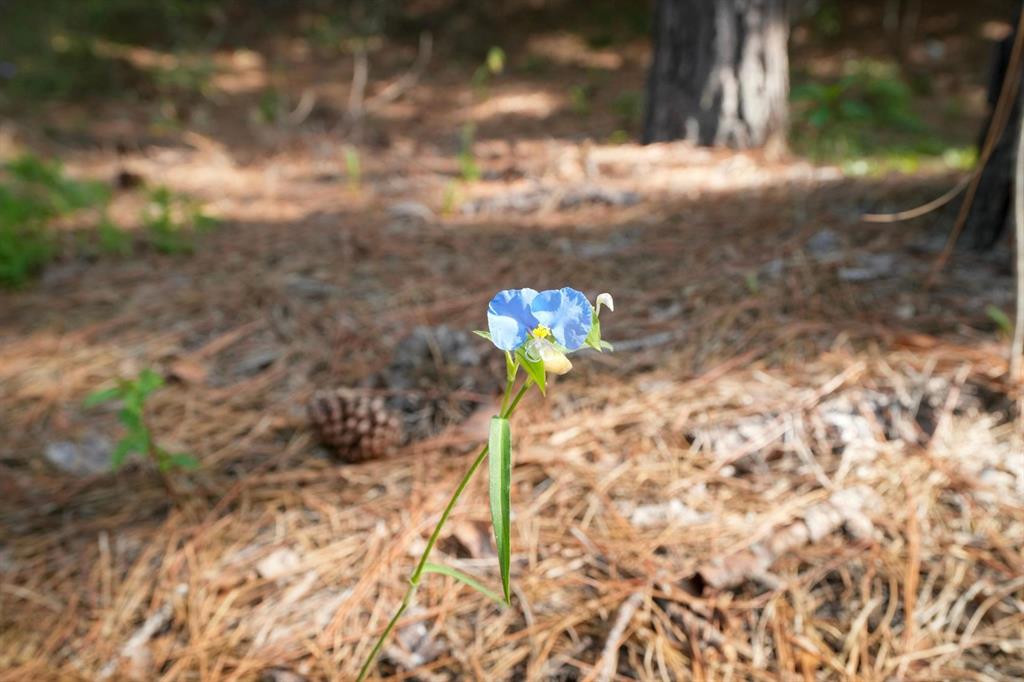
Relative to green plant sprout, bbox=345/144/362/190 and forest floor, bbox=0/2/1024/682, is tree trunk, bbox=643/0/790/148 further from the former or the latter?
green plant sprout, bbox=345/144/362/190

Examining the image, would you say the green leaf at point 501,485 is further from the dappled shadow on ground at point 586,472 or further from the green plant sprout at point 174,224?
the green plant sprout at point 174,224

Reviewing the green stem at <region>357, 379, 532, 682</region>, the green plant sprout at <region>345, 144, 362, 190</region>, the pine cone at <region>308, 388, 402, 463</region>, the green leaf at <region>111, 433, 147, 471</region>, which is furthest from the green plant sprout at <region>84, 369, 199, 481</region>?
the green plant sprout at <region>345, 144, 362, 190</region>

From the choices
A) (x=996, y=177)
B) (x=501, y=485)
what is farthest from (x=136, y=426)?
(x=996, y=177)

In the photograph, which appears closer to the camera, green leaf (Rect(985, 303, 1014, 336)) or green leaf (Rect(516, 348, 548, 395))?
green leaf (Rect(516, 348, 548, 395))

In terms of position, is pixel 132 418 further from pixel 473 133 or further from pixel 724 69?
pixel 473 133

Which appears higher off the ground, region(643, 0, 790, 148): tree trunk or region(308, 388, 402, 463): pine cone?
region(643, 0, 790, 148): tree trunk

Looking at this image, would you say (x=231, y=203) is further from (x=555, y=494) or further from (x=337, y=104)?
(x=555, y=494)

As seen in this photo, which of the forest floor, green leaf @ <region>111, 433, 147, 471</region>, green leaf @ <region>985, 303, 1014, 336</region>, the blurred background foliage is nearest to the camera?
the forest floor

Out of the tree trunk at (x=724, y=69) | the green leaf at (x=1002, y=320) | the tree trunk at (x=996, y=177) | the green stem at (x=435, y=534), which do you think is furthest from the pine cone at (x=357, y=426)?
the tree trunk at (x=724, y=69)
